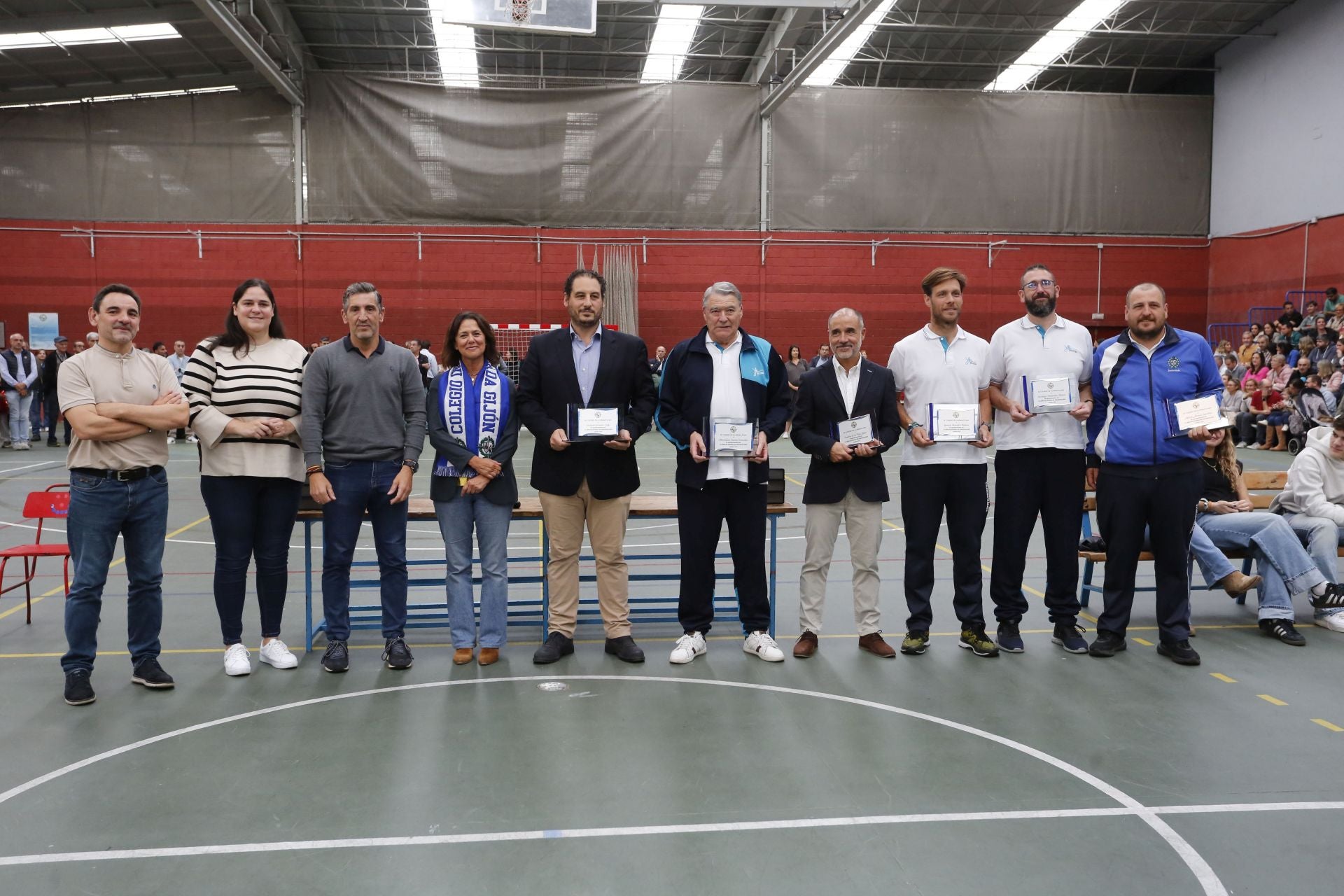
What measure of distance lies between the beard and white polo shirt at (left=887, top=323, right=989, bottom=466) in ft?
0.93

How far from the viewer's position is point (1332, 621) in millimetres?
4965

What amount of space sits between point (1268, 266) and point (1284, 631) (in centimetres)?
1745

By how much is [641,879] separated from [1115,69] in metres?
21.9

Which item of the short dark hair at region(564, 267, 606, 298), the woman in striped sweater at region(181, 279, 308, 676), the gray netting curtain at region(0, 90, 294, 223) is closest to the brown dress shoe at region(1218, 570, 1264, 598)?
the short dark hair at region(564, 267, 606, 298)

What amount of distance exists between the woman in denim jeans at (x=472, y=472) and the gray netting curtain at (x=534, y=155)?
15.7 m

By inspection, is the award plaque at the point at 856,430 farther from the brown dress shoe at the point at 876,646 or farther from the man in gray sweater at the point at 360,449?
the man in gray sweater at the point at 360,449

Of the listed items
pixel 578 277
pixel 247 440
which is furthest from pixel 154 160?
pixel 578 277

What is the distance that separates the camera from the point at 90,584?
12.4ft

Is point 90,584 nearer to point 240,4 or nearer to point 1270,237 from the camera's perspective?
point 240,4

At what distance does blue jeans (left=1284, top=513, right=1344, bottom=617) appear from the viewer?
500 cm

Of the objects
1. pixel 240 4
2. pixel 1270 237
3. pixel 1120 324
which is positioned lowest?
pixel 1120 324

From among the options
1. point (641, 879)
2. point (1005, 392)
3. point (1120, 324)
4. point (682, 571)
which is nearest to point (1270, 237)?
point (1120, 324)

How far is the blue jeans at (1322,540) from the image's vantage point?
500cm

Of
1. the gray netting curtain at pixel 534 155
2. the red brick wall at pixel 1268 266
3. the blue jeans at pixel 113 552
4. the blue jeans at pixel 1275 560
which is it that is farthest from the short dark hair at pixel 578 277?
the red brick wall at pixel 1268 266
